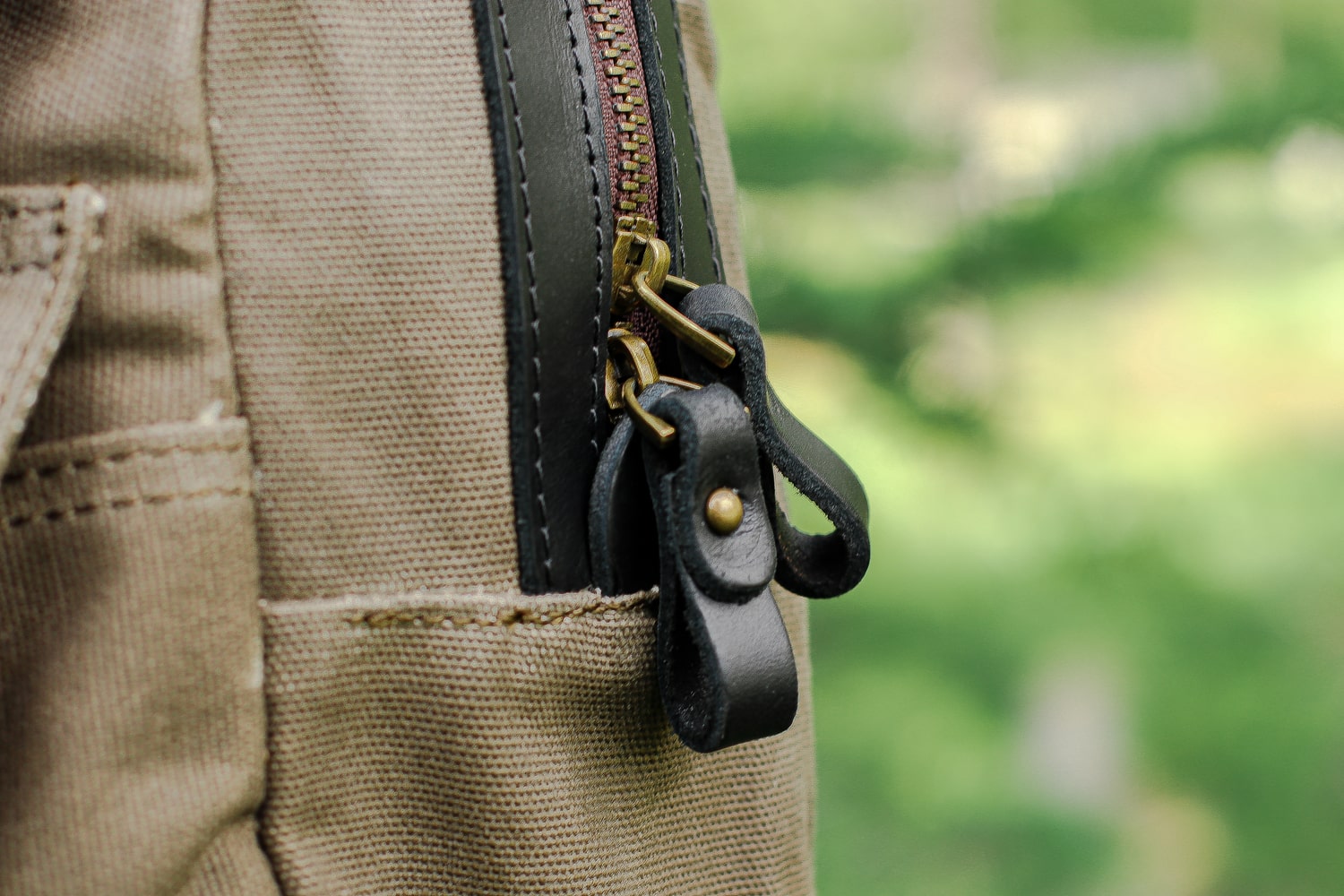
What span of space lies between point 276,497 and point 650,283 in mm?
127

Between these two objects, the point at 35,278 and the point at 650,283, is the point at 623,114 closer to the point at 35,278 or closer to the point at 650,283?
the point at 650,283

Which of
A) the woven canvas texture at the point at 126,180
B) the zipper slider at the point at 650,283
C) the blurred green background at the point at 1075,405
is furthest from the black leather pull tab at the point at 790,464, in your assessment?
the blurred green background at the point at 1075,405

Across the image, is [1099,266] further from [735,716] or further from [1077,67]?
[735,716]

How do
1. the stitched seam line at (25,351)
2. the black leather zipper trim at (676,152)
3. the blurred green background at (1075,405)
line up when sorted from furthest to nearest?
the blurred green background at (1075,405)
the black leather zipper trim at (676,152)
the stitched seam line at (25,351)

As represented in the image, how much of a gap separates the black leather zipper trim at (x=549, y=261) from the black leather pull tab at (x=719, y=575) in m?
0.03

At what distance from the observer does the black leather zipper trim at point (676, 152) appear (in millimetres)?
368

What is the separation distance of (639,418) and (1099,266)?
49.8 inches

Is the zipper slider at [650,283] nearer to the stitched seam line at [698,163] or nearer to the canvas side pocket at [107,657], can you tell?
the stitched seam line at [698,163]

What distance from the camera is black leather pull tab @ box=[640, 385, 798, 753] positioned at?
322 mm

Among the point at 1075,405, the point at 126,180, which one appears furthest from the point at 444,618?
the point at 1075,405

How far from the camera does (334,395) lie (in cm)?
33

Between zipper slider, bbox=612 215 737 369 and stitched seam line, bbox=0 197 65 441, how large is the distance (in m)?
0.15

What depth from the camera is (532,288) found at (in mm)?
336

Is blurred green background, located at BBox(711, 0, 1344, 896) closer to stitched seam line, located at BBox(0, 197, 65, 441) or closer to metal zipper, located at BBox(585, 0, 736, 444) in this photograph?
metal zipper, located at BBox(585, 0, 736, 444)
